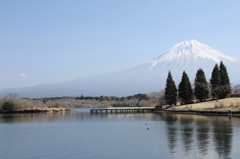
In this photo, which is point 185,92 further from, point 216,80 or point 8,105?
point 8,105

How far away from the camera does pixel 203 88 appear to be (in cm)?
7919

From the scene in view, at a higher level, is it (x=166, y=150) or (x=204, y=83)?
(x=204, y=83)

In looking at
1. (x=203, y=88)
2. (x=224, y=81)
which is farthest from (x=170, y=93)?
(x=224, y=81)

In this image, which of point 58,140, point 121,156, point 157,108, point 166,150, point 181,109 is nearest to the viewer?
point 121,156

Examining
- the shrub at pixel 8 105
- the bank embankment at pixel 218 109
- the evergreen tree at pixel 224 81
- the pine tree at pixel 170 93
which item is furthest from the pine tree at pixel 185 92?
A: the shrub at pixel 8 105

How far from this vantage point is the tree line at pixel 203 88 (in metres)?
76.7

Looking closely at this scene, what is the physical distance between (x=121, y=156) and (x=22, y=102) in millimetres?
82460

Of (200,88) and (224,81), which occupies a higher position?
(224,81)

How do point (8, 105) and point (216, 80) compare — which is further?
point (8, 105)

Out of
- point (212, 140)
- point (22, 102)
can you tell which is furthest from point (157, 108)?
point (212, 140)

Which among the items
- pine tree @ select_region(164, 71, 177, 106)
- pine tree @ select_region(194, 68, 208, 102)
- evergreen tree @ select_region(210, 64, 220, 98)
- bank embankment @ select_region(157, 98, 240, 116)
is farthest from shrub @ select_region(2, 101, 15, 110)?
evergreen tree @ select_region(210, 64, 220, 98)

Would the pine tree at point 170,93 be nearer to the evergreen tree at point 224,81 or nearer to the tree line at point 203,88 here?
the tree line at point 203,88

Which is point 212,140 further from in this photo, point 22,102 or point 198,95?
point 22,102

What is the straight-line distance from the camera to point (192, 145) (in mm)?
22812
